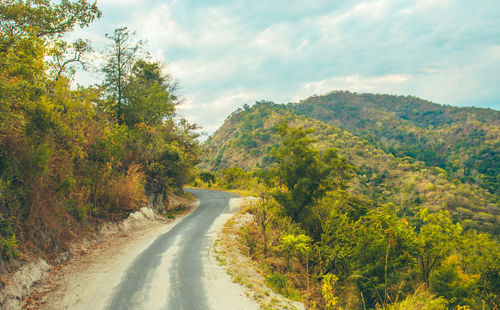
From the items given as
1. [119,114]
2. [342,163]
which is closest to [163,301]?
[342,163]

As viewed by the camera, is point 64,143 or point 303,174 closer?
point 64,143

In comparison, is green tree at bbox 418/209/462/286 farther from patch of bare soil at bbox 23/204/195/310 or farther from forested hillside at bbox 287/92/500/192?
forested hillside at bbox 287/92/500/192

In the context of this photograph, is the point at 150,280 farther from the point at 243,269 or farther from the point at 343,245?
the point at 343,245

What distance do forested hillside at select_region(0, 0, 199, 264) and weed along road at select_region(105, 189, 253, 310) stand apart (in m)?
2.81

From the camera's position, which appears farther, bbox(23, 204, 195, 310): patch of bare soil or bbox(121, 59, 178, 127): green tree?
bbox(121, 59, 178, 127): green tree

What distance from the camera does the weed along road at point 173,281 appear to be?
579 centimetres

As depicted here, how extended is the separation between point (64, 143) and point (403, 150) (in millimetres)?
126695

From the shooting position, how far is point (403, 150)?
372 feet

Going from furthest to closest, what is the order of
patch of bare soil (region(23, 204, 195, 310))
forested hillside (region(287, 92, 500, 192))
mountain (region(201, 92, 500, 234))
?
forested hillside (region(287, 92, 500, 192)) → mountain (region(201, 92, 500, 234)) → patch of bare soil (region(23, 204, 195, 310))

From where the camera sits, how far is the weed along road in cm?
579

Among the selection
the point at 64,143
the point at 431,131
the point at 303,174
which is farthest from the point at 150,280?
the point at 431,131

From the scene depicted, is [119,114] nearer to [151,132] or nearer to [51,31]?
[151,132]

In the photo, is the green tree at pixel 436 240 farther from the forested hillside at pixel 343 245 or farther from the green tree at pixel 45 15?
the green tree at pixel 45 15

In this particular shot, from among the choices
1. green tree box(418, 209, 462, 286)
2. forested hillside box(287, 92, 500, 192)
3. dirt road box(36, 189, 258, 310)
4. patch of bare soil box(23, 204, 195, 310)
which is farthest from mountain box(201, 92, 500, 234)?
patch of bare soil box(23, 204, 195, 310)
